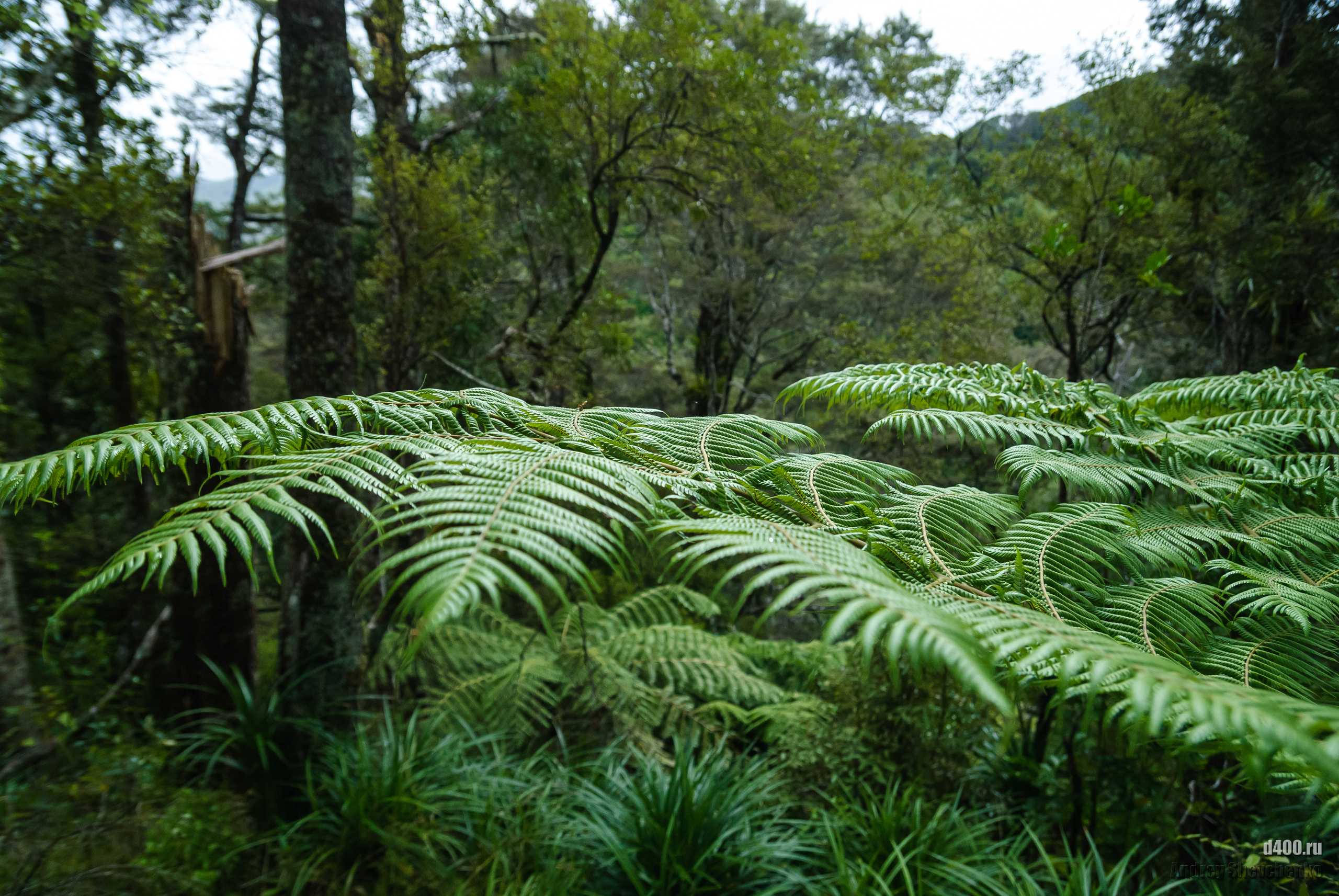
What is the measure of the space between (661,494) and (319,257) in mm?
2797

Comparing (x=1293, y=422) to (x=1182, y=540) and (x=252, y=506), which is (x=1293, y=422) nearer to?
(x=1182, y=540)

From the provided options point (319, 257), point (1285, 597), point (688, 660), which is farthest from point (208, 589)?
point (1285, 597)

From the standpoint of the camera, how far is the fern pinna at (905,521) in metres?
0.53

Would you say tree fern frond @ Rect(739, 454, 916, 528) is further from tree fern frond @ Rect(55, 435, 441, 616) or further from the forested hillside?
tree fern frond @ Rect(55, 435, 441, 616)

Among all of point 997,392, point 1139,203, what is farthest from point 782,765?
point 1139,203

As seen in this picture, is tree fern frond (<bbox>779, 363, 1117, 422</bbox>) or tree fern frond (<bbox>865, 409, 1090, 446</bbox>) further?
tree fern frond (<bbox>779, 363, 1117, 422</bbox>)

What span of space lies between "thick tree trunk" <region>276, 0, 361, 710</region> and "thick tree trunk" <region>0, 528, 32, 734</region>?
1.23 metres

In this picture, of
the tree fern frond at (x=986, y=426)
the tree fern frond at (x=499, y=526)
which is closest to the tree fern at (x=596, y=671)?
the tree fern frond at (x=986, y=426)

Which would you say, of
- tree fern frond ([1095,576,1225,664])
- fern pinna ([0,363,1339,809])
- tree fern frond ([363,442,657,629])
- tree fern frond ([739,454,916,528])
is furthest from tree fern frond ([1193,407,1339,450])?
tree fern frond ([363,442,657,629])

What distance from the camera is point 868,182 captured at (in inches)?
281

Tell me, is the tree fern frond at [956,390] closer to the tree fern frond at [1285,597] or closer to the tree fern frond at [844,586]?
the tree fern frond at [1285,597]

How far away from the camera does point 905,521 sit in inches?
37.6

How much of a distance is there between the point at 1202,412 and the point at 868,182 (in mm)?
5935

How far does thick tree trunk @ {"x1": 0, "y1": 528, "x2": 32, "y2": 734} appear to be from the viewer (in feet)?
9.36
